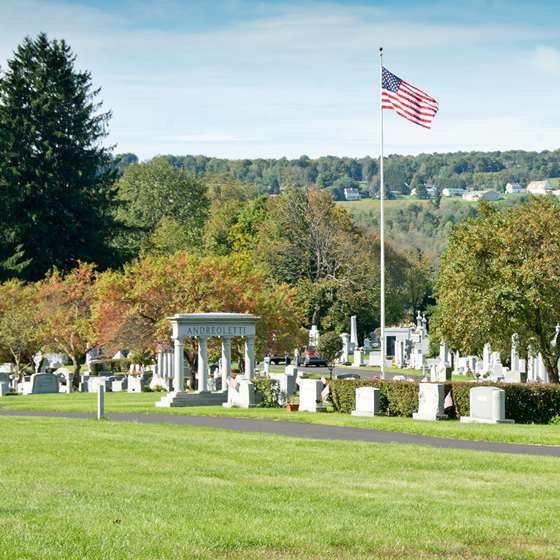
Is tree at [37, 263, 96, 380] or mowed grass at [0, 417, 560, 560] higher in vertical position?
tree at [37, 263, 96, 380]

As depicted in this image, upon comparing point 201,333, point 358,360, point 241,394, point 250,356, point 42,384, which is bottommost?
point 42,384

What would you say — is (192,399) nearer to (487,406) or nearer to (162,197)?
(487,406)

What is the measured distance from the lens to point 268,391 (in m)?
41.8

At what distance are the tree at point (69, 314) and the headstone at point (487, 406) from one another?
31.1m

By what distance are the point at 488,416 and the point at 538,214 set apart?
16.9 metres

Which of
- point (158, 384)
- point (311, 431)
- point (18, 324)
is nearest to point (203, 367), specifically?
point (158, 384)

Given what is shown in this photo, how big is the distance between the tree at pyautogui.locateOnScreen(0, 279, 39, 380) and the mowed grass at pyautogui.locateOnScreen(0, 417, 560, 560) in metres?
41.2

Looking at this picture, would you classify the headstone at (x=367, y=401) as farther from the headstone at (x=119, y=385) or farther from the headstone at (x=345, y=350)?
the headstone at (x=345, y=350)

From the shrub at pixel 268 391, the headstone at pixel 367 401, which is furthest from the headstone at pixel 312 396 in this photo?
the shrub at pixel 268 391

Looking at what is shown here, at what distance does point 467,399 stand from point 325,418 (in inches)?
155

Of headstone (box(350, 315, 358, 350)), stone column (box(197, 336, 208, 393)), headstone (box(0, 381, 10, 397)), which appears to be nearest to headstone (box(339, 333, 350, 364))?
headstone (box(350, 315, 358, 350))

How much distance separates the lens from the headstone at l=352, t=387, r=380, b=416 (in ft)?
118

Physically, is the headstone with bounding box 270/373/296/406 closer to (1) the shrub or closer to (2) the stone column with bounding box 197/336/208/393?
(1) the shrub

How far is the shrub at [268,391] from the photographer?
41450 millimetres
